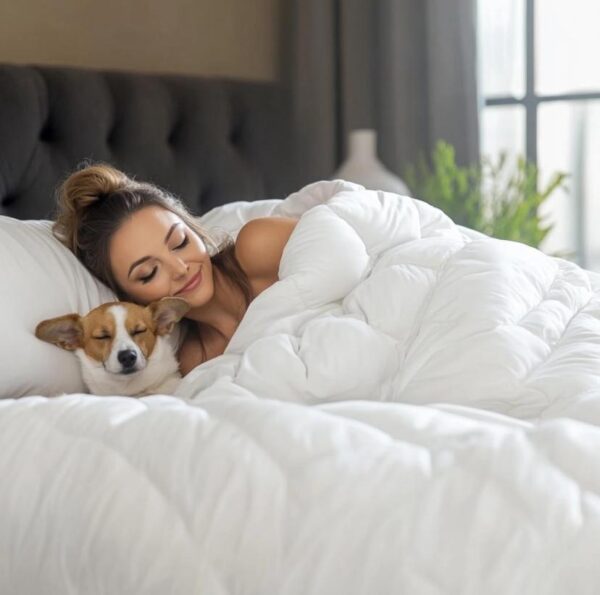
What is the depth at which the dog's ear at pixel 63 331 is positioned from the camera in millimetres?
1566

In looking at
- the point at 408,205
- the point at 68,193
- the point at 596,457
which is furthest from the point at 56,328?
the point at 596,457

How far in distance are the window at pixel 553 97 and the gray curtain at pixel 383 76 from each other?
0.12 m

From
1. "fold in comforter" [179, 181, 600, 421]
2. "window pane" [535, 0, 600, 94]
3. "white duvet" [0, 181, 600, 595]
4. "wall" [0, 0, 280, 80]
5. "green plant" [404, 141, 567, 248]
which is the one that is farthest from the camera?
"window pane" [535, 0, 600, 94]

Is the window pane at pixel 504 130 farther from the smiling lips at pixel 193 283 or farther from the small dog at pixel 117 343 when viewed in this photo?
the small dog at pixel 117 343

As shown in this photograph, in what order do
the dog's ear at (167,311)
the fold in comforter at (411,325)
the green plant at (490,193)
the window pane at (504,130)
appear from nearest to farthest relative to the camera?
the fold in comforter at (411,325) < the dog's ear at (167,311) < the green plant at (490,193) < the window pane at (504,130)

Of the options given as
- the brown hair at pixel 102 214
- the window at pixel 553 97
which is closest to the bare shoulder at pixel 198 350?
the brown hair at pixel 102 214

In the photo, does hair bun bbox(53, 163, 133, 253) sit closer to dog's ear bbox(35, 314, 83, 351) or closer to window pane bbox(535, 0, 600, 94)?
dog's ear bbox(35, 314, 83, 351)

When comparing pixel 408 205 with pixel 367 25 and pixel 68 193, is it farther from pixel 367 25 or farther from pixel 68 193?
pixel 367 25

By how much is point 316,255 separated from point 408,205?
0.32 meters

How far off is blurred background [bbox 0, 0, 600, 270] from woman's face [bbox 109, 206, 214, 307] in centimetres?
129

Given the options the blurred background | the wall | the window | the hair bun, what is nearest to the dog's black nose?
the hair bun

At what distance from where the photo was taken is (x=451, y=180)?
121 inches

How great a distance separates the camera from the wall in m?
2.67

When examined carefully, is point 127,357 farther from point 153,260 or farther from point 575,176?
point 575,176
